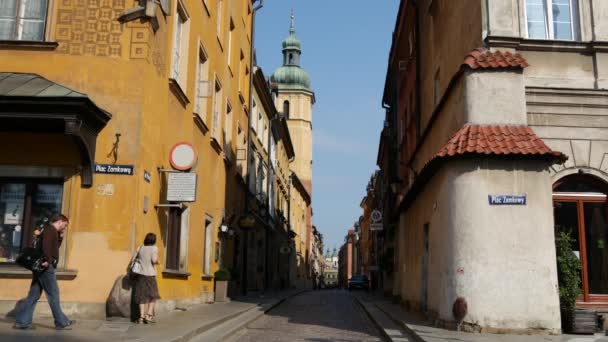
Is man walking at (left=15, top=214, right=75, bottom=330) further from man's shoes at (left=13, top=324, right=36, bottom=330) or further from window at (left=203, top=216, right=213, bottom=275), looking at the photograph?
window at (left=203, top=216, right=213, bottom=275)

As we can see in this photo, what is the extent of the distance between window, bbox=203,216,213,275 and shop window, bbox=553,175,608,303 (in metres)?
11.2

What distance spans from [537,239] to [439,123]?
16.4ft

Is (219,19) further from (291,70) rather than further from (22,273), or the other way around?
(291,70)

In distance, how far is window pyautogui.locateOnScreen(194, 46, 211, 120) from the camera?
60.4ft

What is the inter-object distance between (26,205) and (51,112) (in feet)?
7.39

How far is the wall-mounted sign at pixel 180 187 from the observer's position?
46.5 feet

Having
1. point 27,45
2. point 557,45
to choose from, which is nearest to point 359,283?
point 557,45

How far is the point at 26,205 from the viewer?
12.4 metres

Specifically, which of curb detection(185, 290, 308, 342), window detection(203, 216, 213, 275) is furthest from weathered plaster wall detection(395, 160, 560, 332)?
window detection(203, 216, 213, 275)

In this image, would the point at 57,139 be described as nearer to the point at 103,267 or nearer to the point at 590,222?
the point at 103,267

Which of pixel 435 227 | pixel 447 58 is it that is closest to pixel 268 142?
pixel 447 58

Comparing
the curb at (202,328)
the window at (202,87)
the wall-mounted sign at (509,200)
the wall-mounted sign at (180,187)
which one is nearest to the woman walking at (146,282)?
the curb at (202,328)

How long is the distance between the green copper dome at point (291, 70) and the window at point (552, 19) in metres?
70.4

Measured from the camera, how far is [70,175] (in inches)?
484
